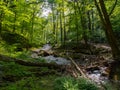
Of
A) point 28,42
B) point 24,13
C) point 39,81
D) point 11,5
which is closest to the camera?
point 39,81

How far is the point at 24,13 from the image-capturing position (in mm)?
23953

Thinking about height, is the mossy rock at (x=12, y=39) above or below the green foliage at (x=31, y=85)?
above

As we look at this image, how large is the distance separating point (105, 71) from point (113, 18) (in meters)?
17.4

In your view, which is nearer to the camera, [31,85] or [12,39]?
[31,85]

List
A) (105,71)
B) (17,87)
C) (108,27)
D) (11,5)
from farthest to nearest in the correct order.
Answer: (11,5) → (108,27) → (105,71) → (17,87)

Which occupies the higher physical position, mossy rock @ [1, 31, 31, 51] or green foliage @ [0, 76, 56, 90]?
mossy rock @ [1, 31, 31, 51]

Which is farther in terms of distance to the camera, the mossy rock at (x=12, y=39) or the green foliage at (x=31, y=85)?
the mossy rock at (x=12, y=39)

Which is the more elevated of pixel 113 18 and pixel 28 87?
pixel 113 18

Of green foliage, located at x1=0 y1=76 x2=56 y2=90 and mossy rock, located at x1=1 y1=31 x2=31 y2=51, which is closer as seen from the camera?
green foliage, located at x1=0 y1=76 x2=56 y2=90

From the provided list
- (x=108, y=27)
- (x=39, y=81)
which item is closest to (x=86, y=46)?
(x=108, y=27)

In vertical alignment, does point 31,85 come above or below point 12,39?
below

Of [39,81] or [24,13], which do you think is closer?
[39,81]

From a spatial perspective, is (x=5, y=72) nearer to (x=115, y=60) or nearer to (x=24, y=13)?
(x=115, y=60)

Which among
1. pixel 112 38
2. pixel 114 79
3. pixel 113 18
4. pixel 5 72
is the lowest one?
pixel 114 79
